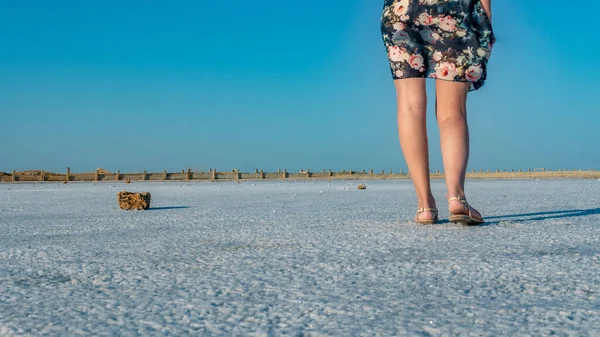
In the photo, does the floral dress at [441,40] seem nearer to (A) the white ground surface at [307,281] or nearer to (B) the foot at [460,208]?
(B) the foot at [460,208]

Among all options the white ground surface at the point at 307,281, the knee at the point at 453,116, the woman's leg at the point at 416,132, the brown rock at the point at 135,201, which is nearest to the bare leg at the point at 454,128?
the knee at the point at 453,116

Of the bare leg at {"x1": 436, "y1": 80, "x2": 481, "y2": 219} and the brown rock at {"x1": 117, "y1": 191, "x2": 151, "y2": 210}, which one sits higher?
the bare leg at {"x1": 436, "y1": 80, "x2": 481, "y2": 219}

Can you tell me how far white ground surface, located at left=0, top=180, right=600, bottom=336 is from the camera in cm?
123

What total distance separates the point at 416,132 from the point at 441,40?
465mm

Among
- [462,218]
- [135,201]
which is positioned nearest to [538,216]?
[462,218]

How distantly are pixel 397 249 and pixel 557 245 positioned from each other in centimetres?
61

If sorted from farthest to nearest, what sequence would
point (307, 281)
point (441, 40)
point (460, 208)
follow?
point (441, 40), point (460, 208), point (307, 281)

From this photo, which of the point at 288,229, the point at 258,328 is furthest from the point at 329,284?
the point at 288,229

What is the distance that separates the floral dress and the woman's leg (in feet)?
0.24

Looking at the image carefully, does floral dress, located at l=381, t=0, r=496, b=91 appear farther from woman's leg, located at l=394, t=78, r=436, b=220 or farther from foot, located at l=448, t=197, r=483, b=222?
foot, located at l=448, t=197, r=483, b=222

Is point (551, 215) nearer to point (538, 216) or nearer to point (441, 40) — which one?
point (538, 216)

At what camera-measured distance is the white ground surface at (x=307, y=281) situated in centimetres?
123

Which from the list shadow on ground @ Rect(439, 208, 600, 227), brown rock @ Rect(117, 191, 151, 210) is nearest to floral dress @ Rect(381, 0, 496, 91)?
shadow on ground @ Rect(439, 208, 600, 227)

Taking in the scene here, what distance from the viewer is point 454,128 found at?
3.21 m
